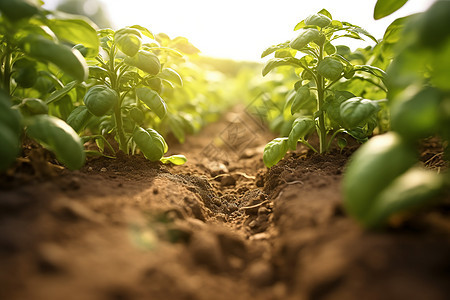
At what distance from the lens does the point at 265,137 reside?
347cm

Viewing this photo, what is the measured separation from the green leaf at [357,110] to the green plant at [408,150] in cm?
36

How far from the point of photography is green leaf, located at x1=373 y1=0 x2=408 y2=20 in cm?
138

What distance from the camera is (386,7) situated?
54.7 inches

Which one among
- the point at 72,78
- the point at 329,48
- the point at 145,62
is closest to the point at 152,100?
the point at 145,62

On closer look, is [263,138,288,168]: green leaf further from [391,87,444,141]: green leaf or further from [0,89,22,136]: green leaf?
[0,89,22,136]: green leaf

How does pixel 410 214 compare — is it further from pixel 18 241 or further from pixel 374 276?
pixel 18 241

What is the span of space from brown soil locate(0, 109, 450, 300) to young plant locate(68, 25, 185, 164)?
31 centimetres

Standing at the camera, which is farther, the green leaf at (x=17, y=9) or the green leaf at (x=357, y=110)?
the green leaf at (x=357, y=110)

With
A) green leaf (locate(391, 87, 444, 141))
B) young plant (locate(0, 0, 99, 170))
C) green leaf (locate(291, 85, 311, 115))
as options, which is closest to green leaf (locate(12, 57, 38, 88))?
young plant (locate(0, 0, 99, 170))

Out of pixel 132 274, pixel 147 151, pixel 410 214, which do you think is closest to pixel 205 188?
pixel 147 151

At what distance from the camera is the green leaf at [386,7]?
4.53ft

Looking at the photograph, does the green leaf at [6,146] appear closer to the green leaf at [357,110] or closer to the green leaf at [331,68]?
the green leaf at [357,110]

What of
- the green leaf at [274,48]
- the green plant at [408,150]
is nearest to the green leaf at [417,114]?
the green plant at [408,150]

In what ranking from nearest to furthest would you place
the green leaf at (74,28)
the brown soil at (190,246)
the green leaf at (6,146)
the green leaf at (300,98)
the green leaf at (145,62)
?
the brown soil at (190,246), the green leaf at (6,146), the green leaf at (74,28), the green leaf at (145,62), the green leaf at (300,98)
